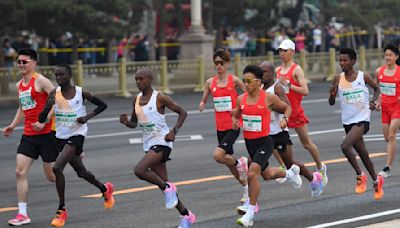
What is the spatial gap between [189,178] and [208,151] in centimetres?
354

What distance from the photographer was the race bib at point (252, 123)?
502 inches

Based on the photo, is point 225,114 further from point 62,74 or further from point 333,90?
point 62,74

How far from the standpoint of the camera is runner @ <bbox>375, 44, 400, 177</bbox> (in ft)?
53.8

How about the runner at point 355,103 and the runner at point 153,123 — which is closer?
the runner at point 153,123

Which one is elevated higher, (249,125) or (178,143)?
(249,125)

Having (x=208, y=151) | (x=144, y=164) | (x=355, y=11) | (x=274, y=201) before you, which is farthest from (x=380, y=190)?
(x=355, y=11)

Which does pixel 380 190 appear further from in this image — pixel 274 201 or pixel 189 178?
pixel 189 178

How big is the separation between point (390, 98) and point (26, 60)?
17.8 ft

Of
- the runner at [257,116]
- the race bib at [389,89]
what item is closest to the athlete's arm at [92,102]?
the runner at [257,116]

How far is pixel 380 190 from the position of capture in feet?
47.0

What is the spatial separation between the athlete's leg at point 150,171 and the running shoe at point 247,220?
868mm

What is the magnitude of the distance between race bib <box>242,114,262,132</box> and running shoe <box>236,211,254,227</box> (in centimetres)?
101

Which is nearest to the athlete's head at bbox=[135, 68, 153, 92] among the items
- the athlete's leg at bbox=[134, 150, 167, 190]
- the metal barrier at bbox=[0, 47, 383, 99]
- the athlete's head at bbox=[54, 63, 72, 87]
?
the athlete's leg at bbox=[134, 150, 167, 190]

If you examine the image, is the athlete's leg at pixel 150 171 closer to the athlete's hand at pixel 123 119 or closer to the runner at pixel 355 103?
the athlete's hand at pixel 123 119
